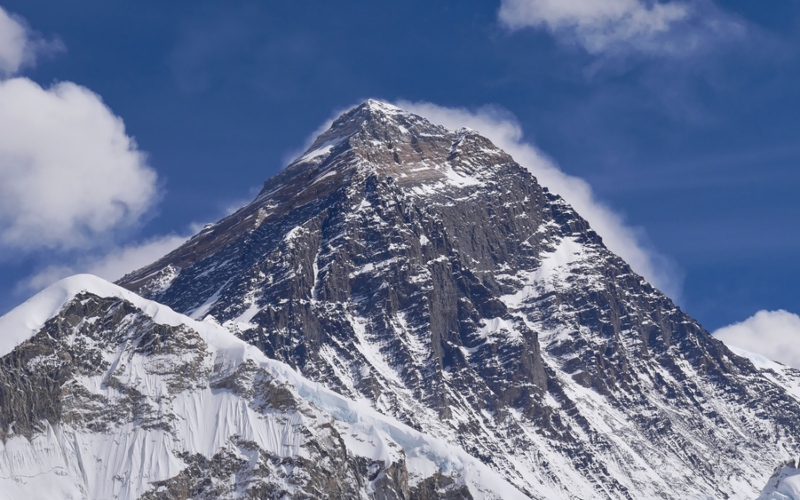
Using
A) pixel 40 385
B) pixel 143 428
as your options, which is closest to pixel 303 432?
pixel 143 428

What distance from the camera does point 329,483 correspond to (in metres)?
197

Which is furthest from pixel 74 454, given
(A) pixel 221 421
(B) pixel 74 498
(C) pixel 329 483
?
(C) pixel 329 483

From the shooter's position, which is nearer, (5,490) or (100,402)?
(5,490)

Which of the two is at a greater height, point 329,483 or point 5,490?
point 329,483

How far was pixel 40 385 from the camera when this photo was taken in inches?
7721

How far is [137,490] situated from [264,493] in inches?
686

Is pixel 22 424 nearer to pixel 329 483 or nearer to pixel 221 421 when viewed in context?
pixel 221 421

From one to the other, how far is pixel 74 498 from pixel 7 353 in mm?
23874

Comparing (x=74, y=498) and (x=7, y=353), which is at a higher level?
(x=7, y=353)

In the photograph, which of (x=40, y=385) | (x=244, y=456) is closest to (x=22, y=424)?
(x=40, y=385)

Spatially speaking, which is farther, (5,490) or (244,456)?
(244,456)

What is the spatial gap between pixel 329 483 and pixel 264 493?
10924mm

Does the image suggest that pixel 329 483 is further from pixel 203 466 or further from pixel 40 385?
pixel 40 385

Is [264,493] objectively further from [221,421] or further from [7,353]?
[7,353]
